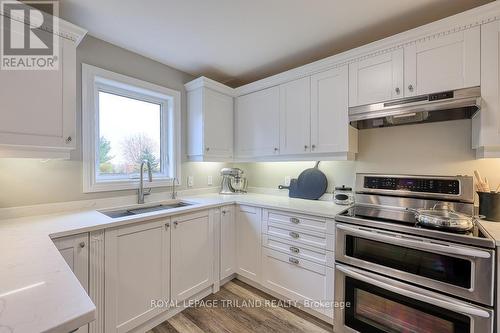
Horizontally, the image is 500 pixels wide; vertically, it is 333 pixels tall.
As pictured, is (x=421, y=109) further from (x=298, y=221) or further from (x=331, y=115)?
(x=298, y=221)

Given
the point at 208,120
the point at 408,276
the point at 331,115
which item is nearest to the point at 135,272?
the point at 208,120

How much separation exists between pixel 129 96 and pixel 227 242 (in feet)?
5.85

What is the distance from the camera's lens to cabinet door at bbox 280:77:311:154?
219 cm

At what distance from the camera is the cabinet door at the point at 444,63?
144 centimetres

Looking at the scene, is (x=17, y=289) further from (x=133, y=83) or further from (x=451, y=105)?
(x=451, y=105)

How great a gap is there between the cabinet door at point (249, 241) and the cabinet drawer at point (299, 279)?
98mm

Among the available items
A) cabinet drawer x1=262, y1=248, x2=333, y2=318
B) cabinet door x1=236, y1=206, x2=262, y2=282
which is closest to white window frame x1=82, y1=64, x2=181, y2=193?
cabinet door x1=236, y1=206, x2=262, y2=282

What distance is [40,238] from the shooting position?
1.15 metres

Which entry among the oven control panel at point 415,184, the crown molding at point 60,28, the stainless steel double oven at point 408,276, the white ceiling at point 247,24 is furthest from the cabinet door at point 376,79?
the crown molding at point 60,28

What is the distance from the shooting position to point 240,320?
72.2 inches

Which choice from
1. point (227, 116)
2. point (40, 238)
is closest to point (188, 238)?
point (40, 238)

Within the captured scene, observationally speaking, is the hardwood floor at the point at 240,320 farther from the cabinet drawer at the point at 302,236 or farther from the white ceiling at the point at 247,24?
the white ceiling at the point at 247,24

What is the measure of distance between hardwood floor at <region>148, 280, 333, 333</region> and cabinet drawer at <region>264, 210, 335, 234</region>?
2.44 feet

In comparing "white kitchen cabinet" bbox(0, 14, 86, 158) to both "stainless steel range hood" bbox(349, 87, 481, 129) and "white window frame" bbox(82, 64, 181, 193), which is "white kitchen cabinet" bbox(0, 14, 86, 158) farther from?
"stainless steel range hood" bbox(349, 87, 481, 129)
